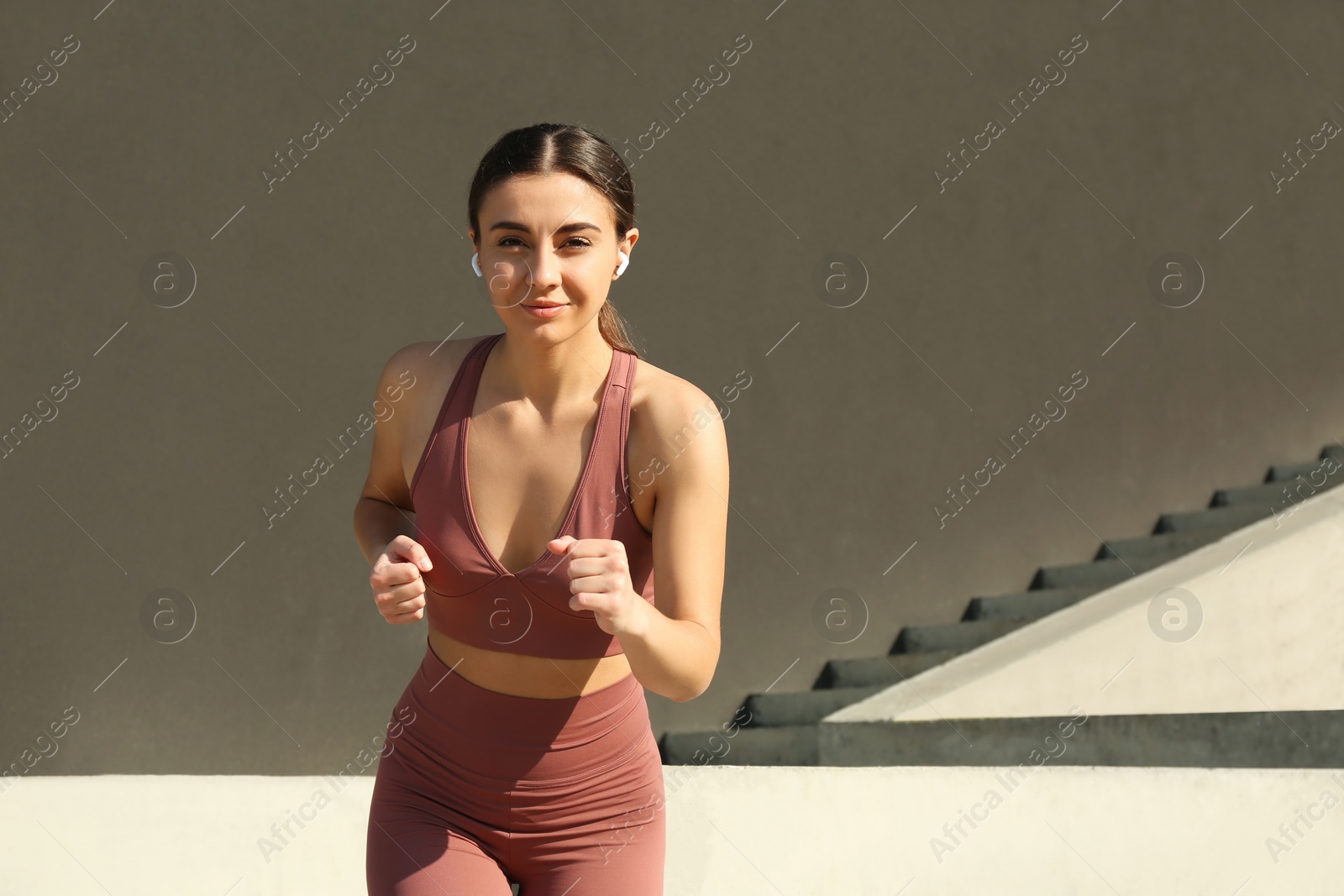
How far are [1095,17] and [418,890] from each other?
206 inches

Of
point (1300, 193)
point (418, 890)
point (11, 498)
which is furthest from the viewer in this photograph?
point (1300, 193)

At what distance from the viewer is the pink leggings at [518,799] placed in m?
1.44

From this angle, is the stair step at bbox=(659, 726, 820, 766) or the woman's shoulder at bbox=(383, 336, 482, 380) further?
the stair step at bbox=(659, 726, 820, 766)

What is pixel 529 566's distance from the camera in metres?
1.44

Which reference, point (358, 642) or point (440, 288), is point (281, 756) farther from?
point (440, 288)

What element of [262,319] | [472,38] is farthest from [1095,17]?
[262,319]

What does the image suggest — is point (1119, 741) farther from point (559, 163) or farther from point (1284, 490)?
point (1284, 490)

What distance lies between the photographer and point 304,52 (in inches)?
156

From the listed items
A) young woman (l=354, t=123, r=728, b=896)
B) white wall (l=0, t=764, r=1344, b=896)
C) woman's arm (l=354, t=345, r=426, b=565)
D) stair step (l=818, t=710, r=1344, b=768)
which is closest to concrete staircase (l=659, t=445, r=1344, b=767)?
stair step (l=818, t=710, r=1344, b=768)

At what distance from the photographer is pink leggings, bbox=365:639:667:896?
1442 mm

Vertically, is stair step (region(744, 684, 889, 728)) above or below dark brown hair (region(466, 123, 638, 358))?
below

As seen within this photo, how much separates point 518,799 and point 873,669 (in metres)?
3.62

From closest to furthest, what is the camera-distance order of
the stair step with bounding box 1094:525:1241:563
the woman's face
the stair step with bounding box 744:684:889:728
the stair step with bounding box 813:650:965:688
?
1. the woman's face
2. the stair step with bounding box 744:684:889:728
3. the stair step with bounding box 813:650:965:688
4. the stair step with bounding box 1094:525:1241:563

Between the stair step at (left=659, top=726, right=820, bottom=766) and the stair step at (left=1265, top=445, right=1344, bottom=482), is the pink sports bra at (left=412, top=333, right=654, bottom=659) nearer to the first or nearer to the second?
the stair step at (left=659, top=726, right=820, bottom=766)
